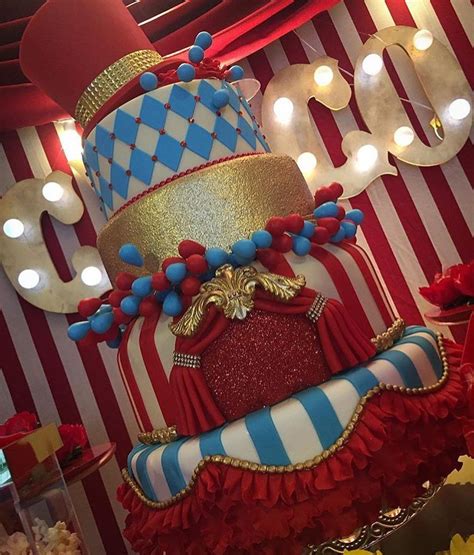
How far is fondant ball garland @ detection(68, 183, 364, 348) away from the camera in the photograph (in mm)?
1359

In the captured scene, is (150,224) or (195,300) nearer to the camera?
(195,300)

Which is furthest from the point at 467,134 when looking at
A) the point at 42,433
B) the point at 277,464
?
the point at 42,433

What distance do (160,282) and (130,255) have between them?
0.43 ft

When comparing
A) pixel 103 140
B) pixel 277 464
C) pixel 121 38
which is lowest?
pixel 277 464

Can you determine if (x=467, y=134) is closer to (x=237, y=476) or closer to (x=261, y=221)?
(x=261, y=221)

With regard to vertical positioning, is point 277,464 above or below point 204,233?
below

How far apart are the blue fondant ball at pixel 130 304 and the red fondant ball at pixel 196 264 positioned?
6.8 inches

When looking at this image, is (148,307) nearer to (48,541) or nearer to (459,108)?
(48,541)

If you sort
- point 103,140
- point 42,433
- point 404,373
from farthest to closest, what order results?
point 103,140, point 404,373, point 42,433

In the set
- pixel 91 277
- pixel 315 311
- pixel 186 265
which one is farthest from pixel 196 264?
pixel 91 277

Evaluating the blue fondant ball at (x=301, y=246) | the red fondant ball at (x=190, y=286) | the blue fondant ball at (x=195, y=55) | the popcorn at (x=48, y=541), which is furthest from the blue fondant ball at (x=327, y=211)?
the popcorn at (x=48, y=541)

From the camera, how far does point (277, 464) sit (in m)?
1.24

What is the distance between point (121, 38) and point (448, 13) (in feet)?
4.59

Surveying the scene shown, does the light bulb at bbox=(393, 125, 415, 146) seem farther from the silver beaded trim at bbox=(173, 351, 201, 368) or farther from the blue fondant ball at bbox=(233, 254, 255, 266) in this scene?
the silver beaded trim at bbox=(173, 351, 201, 368)
